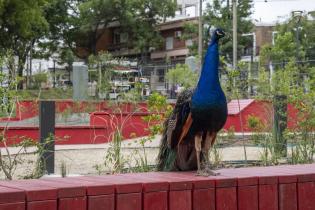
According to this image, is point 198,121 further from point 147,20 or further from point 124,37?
point 124,37

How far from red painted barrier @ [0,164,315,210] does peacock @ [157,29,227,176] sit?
0.29m

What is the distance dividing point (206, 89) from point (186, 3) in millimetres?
60137

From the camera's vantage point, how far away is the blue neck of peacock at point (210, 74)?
15.5ft

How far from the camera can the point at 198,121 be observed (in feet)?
15.6

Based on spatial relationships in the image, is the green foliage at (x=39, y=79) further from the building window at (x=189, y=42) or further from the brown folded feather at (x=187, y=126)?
the brown folded feather at (x=187, y=126)

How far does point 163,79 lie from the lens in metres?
25.2

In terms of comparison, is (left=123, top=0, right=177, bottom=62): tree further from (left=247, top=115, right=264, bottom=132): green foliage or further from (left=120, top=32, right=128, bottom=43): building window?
(left=247, top=115, right=264, bottom=132): green foliage

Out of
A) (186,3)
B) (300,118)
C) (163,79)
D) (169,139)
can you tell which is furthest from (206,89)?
(186,3)

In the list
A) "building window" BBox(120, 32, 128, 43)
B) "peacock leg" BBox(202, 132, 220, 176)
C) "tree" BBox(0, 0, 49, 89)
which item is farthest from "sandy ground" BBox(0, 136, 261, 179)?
"building window" BBox(120, 32, 128, 43)

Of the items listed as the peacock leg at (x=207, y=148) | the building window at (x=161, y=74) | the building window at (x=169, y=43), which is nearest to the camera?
the peacock leg at (x=207, y=148)

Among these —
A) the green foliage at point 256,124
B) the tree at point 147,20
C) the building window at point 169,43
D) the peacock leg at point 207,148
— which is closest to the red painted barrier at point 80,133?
the green foliage at point 256,124

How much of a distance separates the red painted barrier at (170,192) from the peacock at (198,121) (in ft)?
0.94

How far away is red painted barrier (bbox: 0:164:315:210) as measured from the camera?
3463mm

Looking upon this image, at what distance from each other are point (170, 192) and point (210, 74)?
114 centimetres
